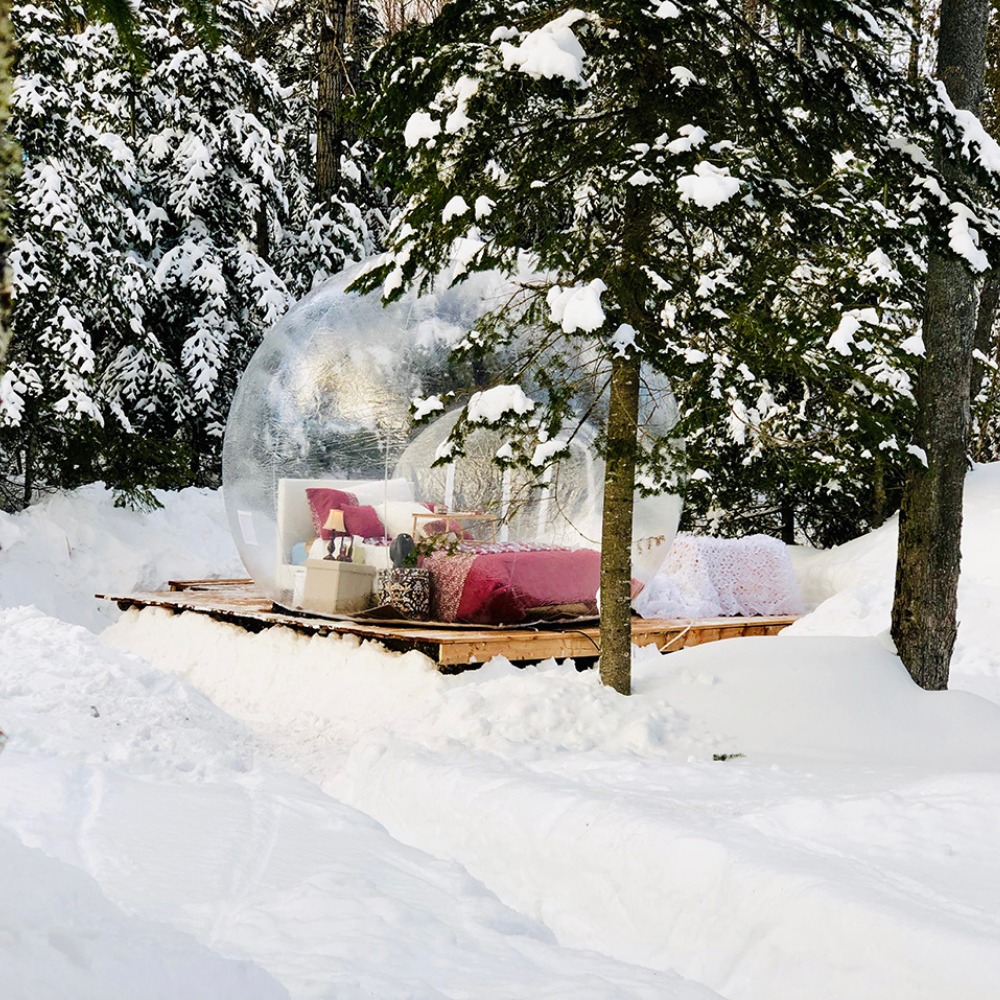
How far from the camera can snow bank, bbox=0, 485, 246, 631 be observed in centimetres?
1101

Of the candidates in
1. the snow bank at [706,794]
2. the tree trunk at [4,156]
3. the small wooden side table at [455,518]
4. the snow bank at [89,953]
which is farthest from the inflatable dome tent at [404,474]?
the tree trunk at [4,156]

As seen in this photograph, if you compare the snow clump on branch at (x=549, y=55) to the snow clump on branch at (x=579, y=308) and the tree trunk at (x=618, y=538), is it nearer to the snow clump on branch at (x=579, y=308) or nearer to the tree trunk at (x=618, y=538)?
the snow clump on branch at (x=579, y=308)

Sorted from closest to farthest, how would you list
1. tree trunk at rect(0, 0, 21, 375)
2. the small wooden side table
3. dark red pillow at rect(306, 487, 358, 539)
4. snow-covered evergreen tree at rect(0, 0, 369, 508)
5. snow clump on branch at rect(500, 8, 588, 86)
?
tree trunk at rect(0, 0, 21, 375)
snow clump on branch at rect(500, 8, 588, 86)
the small wooden side table
dark red pillow at rect(306, 487, 358, 539)
snow-covered evergreen tree at rect(0, 0, 369, 508)

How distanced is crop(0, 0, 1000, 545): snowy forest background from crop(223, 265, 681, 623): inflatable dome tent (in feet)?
4.87

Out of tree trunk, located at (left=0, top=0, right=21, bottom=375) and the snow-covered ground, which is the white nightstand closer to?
the snow-covered ground

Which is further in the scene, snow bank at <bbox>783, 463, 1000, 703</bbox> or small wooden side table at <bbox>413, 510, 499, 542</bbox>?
snow bank at <bbox>783, 463, 1000, 703</bbox>

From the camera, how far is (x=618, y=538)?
6.29 m

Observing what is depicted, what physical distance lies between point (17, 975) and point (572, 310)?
3631 millimetres

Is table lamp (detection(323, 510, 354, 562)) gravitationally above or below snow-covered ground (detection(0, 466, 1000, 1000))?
above

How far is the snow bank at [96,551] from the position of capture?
1101 centimetres

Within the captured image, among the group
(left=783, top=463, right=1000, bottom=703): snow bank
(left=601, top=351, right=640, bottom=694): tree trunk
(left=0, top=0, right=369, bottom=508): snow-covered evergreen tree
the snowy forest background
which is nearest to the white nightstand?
(left=601, top=351, right=640, bottom=694): tree trunk

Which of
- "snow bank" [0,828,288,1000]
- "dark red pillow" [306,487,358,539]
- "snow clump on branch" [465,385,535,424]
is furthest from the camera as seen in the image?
"dark red pillow" [306,487,358,539]

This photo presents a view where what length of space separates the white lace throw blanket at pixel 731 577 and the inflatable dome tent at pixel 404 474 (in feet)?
4.90

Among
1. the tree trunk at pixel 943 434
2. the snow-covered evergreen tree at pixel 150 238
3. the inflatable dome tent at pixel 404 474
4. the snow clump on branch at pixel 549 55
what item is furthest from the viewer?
the snow-covered evergreen tree at pixel 150 238
